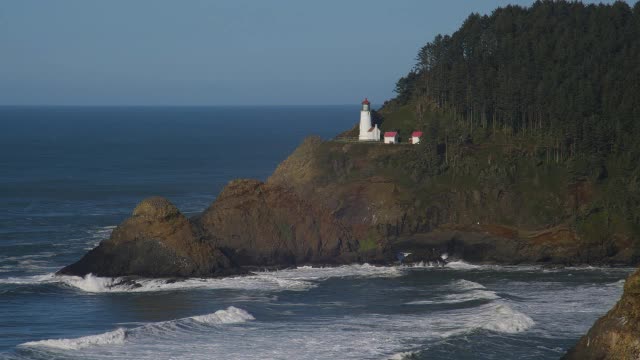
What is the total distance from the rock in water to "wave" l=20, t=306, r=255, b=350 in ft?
37.3

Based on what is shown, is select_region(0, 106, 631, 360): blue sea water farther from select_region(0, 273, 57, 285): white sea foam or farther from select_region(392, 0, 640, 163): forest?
select_region(392, 0, 640, 163): forest

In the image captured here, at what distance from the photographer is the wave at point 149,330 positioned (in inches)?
2151

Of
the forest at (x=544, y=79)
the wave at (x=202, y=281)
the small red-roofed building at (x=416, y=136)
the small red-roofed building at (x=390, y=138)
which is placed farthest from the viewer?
the small red-roofed building at (x=390, y=138)

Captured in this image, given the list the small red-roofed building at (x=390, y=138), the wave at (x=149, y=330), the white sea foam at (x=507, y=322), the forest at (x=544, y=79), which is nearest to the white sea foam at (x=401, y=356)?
the white sea foam at (x=507, y=322)

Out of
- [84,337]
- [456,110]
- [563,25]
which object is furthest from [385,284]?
[563,25]

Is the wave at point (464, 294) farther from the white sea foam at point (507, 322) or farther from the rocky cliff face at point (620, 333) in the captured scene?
the rocky cliff face at point (620, 333)

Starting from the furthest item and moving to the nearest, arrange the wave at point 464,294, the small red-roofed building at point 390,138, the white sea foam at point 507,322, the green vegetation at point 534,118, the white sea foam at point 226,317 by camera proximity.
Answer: the small red-roofed building at point 390,138 < the green vegetation at point 534,118 < the wave at point 464,294 < the white sea foam at point 226,317 < the white sea foam at point 507,322

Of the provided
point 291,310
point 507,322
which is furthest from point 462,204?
point 507,322

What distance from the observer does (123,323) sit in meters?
60.9

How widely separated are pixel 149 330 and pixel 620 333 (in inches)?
992

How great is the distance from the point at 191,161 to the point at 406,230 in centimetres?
8254

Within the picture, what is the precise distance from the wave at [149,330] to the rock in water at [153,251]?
1136 cm

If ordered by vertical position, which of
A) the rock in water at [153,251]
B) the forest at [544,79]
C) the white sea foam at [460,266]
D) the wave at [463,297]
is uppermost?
the forest at [544,79]

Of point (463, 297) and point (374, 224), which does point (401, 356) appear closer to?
point (463, 297)
